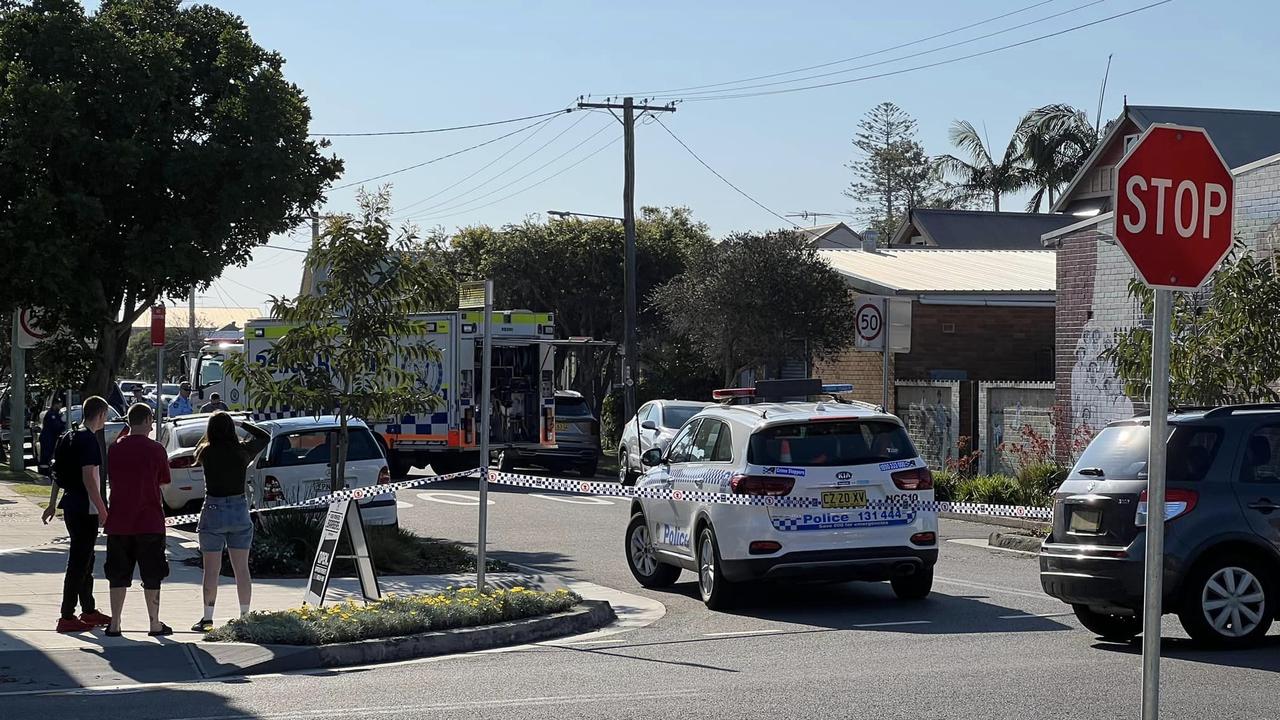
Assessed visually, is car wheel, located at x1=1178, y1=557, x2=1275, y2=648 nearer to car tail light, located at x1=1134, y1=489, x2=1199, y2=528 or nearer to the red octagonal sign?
car tail light, located at x1=1134, y1=489, x2=1199, y2=528

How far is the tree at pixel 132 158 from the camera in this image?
19500 millimetres

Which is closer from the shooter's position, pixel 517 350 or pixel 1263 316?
pixel 1263 316

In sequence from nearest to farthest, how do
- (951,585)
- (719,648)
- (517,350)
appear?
(719,648) < (951,585) < (517,350)

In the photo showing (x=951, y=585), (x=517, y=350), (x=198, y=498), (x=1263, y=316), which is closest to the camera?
(x=951, y=585)

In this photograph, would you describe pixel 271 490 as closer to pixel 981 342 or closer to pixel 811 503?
pixel 811 503

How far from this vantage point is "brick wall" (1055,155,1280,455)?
933 inches

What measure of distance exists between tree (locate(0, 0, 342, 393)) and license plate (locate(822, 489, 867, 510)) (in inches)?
420

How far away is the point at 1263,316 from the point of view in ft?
53.8

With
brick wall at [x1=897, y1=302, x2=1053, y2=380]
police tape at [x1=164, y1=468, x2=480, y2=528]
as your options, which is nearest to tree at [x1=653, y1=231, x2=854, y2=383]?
brick wall at [x1=897, y1=302, x2=1053, y2=380]

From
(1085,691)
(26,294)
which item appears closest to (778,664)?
(1085,691)

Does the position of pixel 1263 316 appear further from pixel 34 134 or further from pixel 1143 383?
pixel 34 134

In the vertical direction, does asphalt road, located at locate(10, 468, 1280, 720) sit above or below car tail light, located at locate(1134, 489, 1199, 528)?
below

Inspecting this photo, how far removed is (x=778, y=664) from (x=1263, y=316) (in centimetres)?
864

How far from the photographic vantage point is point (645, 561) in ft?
49.7
